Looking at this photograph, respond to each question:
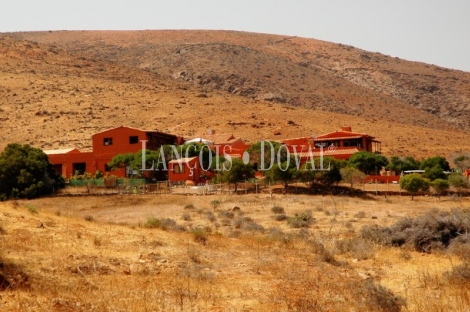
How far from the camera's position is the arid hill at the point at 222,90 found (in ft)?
Answer: 248

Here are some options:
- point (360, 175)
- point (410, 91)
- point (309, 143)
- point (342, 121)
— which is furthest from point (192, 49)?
point (360, 175)

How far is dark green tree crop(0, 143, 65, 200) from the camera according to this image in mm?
41125

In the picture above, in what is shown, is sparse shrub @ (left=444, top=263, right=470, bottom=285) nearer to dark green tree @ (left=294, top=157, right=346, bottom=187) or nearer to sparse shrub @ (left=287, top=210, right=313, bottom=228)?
sparse shrub @ (left=287, top=210, right=313, bottom=228)

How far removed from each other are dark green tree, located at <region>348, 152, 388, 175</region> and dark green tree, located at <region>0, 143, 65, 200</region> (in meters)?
25.3

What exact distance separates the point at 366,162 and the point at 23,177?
2855 centimetres

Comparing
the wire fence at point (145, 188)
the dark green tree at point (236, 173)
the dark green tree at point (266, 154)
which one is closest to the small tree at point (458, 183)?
the dark green tree at point (266, 154)

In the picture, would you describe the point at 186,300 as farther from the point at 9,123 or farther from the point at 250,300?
the point at 9,123

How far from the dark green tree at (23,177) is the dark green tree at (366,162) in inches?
998

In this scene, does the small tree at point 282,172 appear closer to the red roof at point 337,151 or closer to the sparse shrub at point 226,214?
the sparse shrub at point 226,214

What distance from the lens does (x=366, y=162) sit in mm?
51625

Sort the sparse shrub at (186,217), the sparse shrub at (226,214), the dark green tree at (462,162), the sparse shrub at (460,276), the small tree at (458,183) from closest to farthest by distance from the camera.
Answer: the sparse shrub at (460,276) → the sparse shrub at (186,217) → the sparse shrub at (226,214) → the small tree at (458,183) → the dark green tree at (462,162)

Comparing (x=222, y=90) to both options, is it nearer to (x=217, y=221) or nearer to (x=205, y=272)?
(x=217, y=221)

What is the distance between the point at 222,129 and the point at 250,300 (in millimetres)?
64305

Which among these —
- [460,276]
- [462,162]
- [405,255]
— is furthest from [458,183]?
[460,276]
